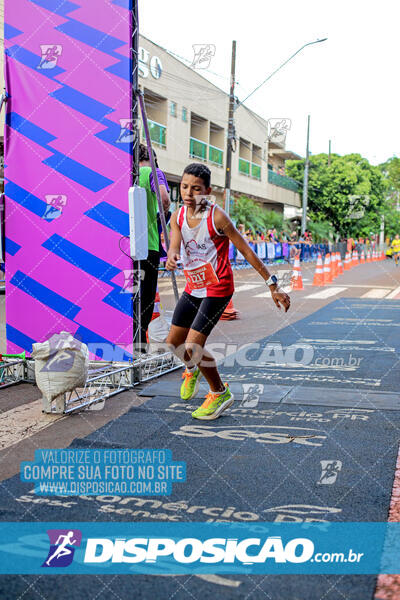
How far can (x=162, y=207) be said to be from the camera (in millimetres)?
6844

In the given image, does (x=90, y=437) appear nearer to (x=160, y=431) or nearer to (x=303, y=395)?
(x=160, y=431)

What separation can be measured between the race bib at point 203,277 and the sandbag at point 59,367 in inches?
40.5

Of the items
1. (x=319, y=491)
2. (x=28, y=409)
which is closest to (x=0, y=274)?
(x=28, y=409)

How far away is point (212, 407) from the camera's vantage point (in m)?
5.32

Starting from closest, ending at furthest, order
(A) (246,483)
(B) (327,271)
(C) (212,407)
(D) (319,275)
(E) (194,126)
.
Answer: (A) (246,483)
(C) (212,407)
(D) (319,275)
(B) (327,271)
(E) (194,126)

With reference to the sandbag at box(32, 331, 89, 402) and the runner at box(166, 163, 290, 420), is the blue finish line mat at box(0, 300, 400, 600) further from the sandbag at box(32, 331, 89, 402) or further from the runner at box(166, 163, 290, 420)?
the sandbag at box(32, 331, 89, 402)

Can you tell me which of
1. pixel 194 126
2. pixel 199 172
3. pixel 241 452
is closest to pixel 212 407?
pixel 241 452

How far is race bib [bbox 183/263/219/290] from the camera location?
17.0 feet

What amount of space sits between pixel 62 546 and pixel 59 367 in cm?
230

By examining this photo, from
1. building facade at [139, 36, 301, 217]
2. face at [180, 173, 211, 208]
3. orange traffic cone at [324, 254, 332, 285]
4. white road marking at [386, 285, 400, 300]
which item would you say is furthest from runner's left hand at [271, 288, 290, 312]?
building facade at [139, 36, 301, 217]

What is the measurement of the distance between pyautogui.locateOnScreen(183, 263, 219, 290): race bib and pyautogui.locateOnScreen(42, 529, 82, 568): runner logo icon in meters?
2.30

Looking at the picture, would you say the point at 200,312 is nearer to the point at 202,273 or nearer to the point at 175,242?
the point at 202,273

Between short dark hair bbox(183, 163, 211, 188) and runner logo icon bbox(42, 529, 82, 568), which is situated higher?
short dark hair bbox(183, 163, 211, 188)

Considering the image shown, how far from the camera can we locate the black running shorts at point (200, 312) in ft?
17.0
